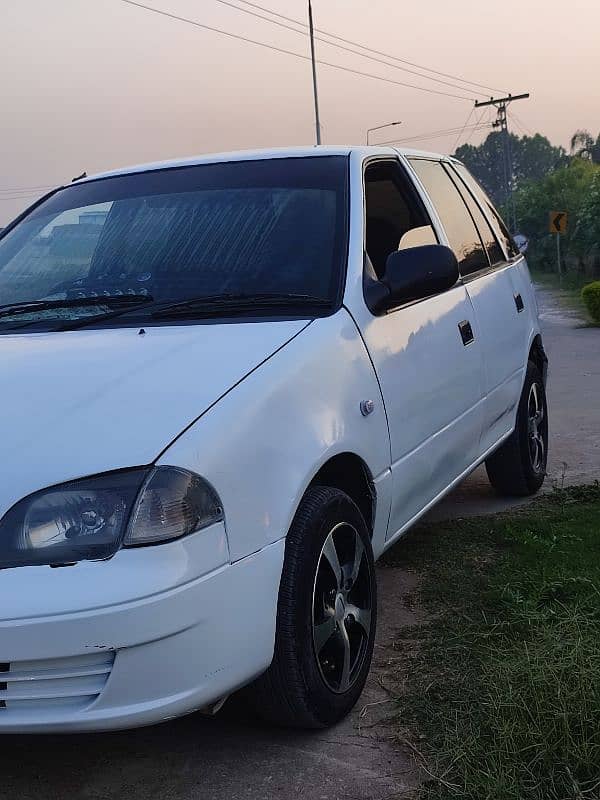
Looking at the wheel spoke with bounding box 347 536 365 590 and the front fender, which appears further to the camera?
the wheel spoke with bounding box 347 536 365 590

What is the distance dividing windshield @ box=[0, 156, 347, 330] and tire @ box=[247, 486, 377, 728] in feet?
2.42

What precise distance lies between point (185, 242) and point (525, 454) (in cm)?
260

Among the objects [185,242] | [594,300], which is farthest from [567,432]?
[594,300]

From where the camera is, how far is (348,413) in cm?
325

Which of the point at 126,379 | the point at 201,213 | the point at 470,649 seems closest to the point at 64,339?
the point at 126,379

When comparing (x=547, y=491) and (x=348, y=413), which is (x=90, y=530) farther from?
(x=547, y=491)

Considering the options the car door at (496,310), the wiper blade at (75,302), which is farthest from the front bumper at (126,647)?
the car door at (496,310)

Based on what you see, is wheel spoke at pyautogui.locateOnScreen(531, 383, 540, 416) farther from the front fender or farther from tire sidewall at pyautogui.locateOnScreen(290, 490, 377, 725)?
tire sidewall at pyautogui.locateOnScreen(290, 490, 377, 725)

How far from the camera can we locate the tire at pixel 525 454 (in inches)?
223

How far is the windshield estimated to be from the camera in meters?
Result: 3.63

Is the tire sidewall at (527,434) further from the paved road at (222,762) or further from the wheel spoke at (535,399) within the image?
the paved road at (222,762)

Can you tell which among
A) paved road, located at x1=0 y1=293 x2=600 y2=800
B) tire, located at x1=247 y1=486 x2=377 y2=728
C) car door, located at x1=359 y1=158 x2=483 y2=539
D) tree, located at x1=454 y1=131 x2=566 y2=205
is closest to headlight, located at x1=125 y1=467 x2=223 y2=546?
tire, located at x1=247 y1=486 x2=377 y2=728

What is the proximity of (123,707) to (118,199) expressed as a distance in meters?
2.31

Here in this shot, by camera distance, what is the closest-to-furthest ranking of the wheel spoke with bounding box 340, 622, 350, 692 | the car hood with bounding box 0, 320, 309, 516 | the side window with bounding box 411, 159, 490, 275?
the car hood with bounding box 0, 320, 309, 516 → the wheel spoke with bounding box 340, 622, 350, 692 → the side window with bounding box 411, 159, 490, 275
